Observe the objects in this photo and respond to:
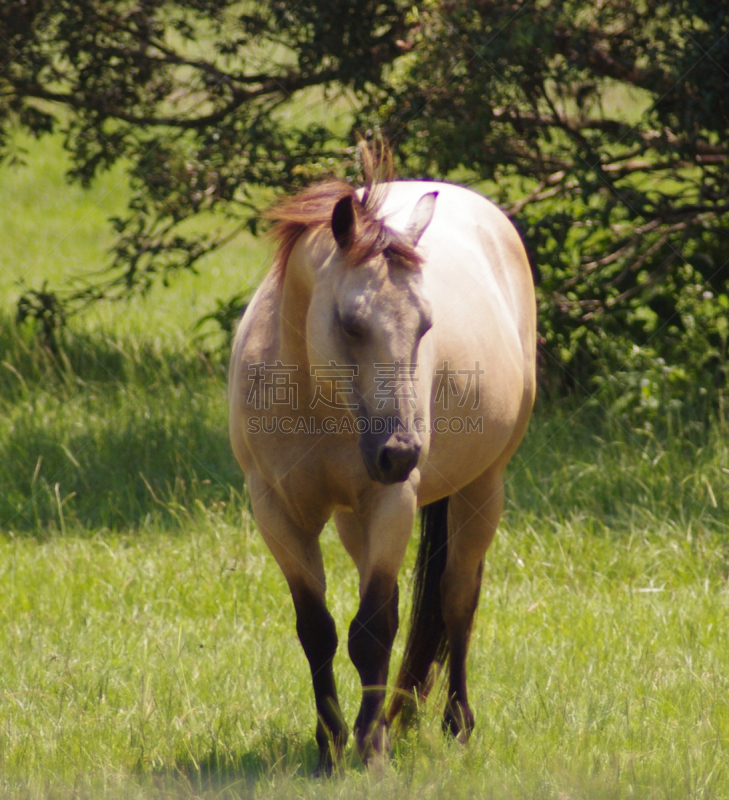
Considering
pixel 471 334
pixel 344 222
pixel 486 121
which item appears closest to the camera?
pixel 344 222

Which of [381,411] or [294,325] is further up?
[294,325]

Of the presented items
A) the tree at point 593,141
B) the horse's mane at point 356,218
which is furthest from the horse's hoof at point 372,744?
the tree at point 593,141

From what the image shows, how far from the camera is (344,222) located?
7.77 ft

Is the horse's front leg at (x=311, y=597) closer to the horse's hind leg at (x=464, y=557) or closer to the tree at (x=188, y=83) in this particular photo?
the horse's hind leg at (x=464, y=557)

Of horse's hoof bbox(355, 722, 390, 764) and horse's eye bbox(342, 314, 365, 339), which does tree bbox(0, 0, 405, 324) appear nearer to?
horse's eye bbox(342, 314, 365, 339)

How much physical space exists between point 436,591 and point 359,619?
918 millimetres

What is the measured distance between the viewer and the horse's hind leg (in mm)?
3334

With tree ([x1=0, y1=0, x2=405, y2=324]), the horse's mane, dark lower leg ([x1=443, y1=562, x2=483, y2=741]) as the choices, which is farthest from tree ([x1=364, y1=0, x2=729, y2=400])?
the horse's mane

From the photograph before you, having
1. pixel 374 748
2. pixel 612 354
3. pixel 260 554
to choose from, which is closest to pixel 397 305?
pixel 374 748

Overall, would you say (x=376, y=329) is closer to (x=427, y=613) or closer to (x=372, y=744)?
(x=372, y=744)

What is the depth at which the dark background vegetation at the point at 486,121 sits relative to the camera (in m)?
5.46

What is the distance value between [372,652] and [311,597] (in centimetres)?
27

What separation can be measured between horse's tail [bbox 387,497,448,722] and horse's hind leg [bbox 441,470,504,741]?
0.08 metres

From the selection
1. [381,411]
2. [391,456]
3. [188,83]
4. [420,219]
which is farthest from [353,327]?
[188,83]
